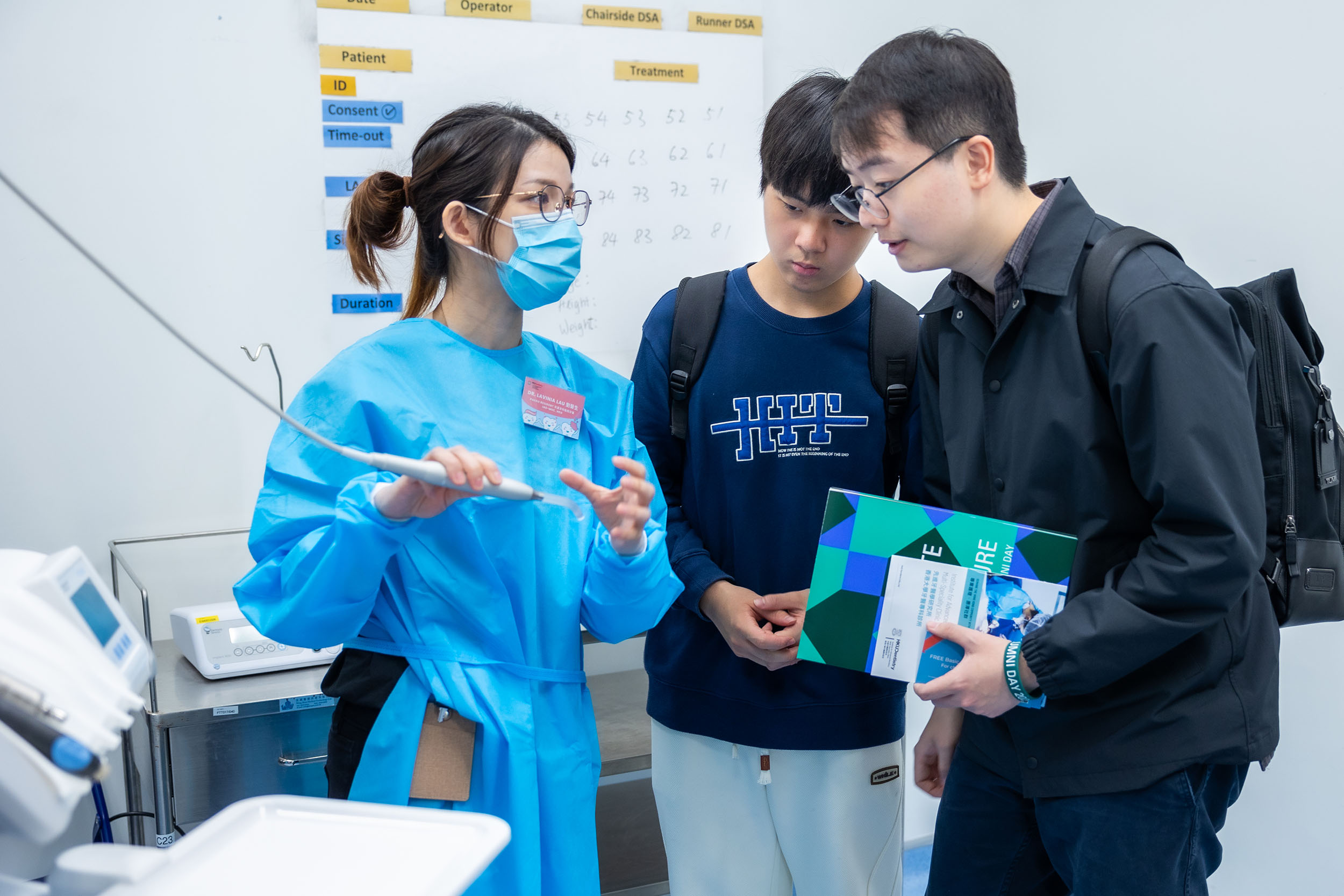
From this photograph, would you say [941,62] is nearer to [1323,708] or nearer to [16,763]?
[16,763]

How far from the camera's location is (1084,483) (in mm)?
1205

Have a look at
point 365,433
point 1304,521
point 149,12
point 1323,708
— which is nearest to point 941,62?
point 1304,521

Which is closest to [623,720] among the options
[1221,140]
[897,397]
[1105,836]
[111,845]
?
[897,397]

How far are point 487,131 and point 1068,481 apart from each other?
874mm

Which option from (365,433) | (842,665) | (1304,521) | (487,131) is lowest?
(842,665)

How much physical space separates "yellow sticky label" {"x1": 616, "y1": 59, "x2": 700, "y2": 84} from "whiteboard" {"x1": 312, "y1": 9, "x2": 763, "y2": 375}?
0.01 meters

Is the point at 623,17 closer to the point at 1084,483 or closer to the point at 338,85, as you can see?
the point at 338,85

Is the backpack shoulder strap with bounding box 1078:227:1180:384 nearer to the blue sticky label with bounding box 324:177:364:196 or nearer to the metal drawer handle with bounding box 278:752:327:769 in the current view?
the metal drawer handle with bounding box 278:752:327:769

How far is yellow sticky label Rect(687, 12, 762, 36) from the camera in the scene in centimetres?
254

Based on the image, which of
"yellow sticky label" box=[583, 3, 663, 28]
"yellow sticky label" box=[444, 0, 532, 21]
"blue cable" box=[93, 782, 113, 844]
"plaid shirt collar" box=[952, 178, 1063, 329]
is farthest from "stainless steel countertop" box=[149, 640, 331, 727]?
"yellow sticky label" box=[583, 3, 663, 28]

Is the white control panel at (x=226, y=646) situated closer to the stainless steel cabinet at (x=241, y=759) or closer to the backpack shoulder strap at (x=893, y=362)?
the stainless steel cabinet at (x=241, y=759)

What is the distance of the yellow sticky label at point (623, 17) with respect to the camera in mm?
2441

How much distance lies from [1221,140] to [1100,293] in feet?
4.78

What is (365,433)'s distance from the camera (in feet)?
3.87
